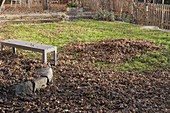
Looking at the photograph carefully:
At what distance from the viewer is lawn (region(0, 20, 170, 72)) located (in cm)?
831

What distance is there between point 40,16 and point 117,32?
5866mm

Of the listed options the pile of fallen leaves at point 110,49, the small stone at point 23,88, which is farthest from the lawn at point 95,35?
the small stone at point 23,88

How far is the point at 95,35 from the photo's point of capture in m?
12.1

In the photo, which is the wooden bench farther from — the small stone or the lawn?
the small stone

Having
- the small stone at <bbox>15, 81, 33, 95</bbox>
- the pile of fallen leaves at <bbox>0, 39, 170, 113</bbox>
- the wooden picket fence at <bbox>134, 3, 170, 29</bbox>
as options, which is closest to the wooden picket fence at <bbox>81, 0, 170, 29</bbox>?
the wooden picket fence at <bbox>134, 3, 170, 29</bbox>

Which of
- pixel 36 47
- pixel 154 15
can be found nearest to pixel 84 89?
pixel 36 47

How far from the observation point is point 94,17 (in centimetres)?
1762

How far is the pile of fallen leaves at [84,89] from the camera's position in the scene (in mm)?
5438

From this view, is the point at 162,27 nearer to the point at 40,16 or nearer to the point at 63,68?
the point at 40,16

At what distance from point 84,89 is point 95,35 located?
6.01m

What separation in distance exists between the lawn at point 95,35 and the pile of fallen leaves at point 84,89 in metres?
0.57

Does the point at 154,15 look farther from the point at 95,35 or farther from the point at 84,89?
the point at 84,89

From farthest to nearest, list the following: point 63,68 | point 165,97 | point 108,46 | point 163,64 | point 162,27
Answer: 1. point 162,27
2. point 108,46
3. point 163,64
4. point 63,68
5. point 165,97

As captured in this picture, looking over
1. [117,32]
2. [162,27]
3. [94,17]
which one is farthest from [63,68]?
[94,17]
